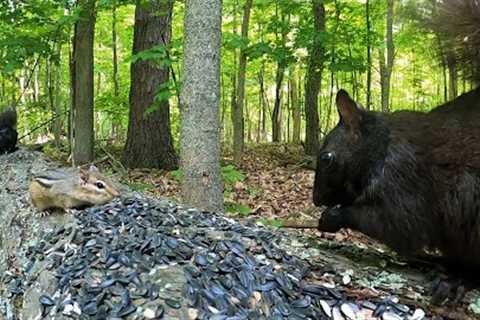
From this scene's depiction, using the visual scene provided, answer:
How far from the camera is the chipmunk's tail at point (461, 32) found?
2.70 meters

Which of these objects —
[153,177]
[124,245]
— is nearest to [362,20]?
[153,177]

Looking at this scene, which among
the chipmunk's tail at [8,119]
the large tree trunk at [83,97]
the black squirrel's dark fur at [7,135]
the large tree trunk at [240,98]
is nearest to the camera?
the large tree trunk at [83,97]

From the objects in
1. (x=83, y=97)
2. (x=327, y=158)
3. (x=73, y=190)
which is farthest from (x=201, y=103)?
(x=83, y=97)

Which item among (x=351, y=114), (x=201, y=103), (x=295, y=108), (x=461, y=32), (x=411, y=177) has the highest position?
(x=295, y=108)

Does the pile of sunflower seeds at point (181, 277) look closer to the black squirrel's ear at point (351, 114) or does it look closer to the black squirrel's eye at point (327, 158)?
the black squirrel's eye at point (327, 158)

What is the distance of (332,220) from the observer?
282 cm

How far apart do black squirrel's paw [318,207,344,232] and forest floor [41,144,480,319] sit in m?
0.16

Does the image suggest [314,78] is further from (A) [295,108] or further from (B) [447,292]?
(B) [447,292]

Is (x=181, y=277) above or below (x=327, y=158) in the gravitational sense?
below

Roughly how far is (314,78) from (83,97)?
423 cm

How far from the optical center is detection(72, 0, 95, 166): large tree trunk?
24.8 feet

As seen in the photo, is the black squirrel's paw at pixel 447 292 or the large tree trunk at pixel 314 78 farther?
the large tree trunk at pixel 314 78

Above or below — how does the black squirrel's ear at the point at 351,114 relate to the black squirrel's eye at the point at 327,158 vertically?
above

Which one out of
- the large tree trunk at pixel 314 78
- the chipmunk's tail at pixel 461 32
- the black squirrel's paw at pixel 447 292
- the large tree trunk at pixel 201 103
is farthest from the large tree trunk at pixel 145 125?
the black squirrel's paw at pixel 447 292
